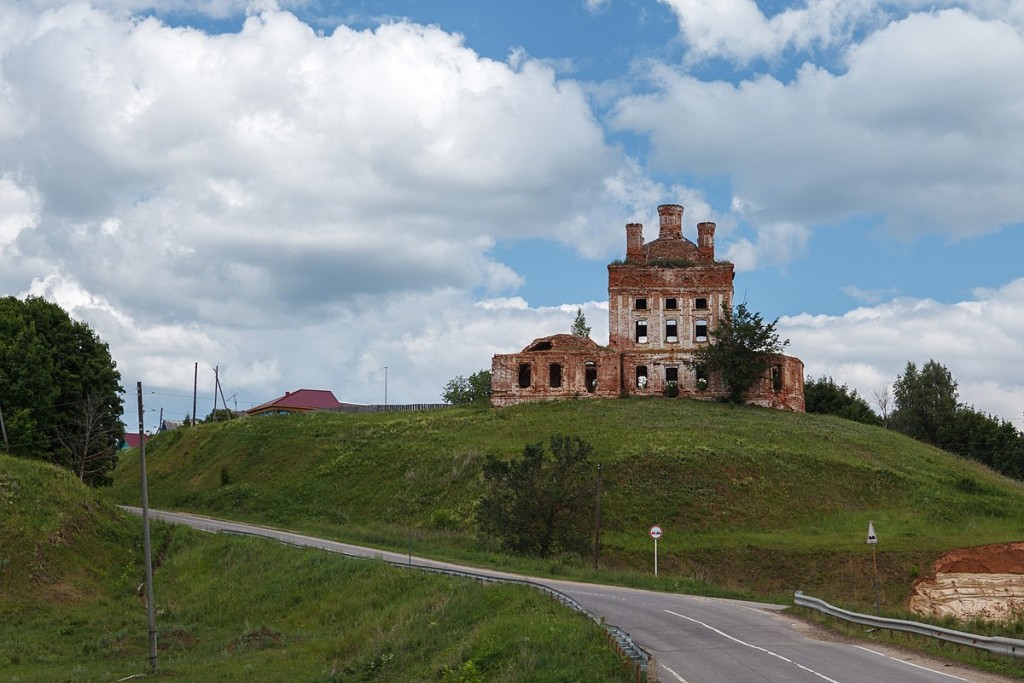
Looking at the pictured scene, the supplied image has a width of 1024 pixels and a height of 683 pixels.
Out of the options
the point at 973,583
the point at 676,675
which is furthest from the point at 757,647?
the point at 973,583

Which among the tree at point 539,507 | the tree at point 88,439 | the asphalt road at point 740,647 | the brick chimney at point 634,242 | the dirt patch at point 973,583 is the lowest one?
the dirt patch at point 973,583

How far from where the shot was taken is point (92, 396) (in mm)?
65688

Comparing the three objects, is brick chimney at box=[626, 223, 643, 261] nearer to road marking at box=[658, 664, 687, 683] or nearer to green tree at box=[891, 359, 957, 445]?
green tree at box=[891, 359, 957, 445]

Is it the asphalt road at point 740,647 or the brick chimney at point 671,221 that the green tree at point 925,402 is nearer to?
the brick chimney at point 671,221

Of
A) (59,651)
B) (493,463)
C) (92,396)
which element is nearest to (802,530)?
(493,463)

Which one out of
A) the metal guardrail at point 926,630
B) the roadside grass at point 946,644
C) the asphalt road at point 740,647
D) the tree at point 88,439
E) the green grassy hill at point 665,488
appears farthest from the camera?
the tree at point 88,439

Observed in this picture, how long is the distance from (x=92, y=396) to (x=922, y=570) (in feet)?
155

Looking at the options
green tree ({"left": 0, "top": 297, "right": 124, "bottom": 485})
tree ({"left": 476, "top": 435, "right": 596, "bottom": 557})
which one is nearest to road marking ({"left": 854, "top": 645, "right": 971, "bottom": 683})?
tree ({"left": 476, "top": 435, "right": 596, "bottom": 557})

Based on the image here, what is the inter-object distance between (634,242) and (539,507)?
138ft

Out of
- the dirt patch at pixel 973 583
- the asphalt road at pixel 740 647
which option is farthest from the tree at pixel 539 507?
the dirt patch at pixel 973 583

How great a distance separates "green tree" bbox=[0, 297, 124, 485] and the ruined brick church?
27987mm

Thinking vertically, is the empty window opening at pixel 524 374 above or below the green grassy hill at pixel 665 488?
above

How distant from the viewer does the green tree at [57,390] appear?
6175cm

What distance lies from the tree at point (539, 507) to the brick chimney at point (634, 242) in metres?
38.0
